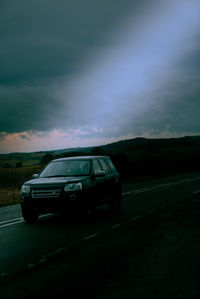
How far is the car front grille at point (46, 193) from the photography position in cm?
1024

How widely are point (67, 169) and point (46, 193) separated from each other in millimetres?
1546

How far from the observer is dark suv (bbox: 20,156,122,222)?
33.6 feet

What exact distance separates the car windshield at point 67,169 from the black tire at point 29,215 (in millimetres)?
1338

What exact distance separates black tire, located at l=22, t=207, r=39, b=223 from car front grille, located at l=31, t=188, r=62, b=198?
460 mm

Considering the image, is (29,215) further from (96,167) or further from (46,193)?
(96,167)

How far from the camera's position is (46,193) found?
10.3 metres

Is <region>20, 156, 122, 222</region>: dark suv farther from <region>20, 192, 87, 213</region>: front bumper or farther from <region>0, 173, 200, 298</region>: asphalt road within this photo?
<region>0, 173, 200, 298</region>: asphalt road

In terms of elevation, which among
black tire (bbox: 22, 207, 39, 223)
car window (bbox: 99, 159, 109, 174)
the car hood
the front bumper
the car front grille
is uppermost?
car window (bbox: 99, 159, 109, 174)

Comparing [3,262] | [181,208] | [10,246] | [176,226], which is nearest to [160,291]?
[3,262]

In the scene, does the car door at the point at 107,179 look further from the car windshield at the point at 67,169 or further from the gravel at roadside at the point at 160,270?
the gravel at roadside at the point at 160,270

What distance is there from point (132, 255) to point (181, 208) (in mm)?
6936

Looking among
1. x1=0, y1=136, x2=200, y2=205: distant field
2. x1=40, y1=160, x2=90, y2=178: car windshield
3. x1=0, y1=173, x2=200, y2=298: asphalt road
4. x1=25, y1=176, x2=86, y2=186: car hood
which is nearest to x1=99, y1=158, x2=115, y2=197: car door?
x1=0, y1=173, x2=200, y2=298: asphalt road

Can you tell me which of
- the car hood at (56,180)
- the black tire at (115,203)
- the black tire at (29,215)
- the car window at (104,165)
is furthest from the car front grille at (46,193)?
the black tire at (115,203)

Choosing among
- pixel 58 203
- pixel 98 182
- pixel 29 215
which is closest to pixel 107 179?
pixel 98 182
